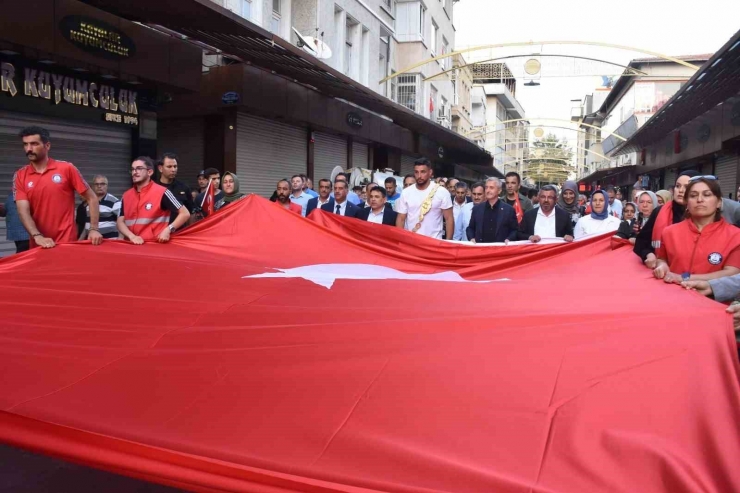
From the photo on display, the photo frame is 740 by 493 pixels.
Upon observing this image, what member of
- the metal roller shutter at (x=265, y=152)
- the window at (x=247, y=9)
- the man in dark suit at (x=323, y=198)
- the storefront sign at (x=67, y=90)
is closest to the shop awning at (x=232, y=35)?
the storefront sign at (x=67, y=90)

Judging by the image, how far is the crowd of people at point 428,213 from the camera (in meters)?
4.03

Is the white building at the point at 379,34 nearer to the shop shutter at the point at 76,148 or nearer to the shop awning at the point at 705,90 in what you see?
the shop shutter at the point at 76,148

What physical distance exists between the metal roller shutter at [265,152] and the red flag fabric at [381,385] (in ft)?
37.0

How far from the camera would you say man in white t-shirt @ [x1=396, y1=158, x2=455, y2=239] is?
7.55 meters

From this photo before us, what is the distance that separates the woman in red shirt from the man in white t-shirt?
353cm

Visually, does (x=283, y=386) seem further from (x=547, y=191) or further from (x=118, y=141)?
(x=118, y=141)

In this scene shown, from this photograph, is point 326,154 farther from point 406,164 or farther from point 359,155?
point 406,164

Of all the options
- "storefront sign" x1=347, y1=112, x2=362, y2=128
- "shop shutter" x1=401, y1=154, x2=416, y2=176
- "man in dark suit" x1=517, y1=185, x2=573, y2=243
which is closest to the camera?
"man in dark suit" x1=517, y1=185, x2=573, y2=243

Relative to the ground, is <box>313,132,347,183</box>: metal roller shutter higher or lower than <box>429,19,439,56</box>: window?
lower

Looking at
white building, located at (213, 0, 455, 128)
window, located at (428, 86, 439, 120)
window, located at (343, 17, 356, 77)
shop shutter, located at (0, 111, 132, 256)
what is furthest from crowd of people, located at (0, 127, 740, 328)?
window, located at (428, 86, 439, 120)

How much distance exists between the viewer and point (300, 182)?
10109 mm

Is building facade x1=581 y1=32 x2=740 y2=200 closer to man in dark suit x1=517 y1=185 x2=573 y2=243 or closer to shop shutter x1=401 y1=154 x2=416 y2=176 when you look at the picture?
man in dark suit x1=517 y1=185 x2=573 y2=243

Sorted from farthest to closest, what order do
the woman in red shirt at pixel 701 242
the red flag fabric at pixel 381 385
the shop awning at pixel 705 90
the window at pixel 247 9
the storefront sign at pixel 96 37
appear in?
the window at pixel 247 9
the shop awning at pixel 705 90
the storefront sign at pixel 96 37
the woman in red shirt at pixel 701 242
the red flag fabric at pixel 381 385

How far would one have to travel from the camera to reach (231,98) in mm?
13977
